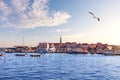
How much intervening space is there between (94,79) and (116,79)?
13.3 feet

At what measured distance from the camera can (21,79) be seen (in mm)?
41750

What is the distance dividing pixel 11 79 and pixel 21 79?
1729 millimetres

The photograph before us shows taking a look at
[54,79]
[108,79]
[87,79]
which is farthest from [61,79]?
[108,79]

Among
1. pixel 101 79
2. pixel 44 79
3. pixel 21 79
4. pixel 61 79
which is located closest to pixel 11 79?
pixel 21 79

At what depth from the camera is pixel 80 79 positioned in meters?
42.2

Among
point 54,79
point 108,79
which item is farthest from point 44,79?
point 108,79

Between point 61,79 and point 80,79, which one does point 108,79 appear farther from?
point 61,79

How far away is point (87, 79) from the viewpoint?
138 ft

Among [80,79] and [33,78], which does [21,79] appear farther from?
[80,79]

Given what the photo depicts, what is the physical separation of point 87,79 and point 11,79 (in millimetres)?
13305

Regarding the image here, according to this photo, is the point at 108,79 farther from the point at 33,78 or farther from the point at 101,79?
the point at 33,78

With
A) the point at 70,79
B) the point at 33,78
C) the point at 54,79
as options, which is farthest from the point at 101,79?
the point at 33,78

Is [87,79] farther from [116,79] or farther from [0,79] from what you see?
[0,79]

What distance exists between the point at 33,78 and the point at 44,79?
2.45m
